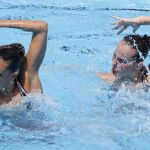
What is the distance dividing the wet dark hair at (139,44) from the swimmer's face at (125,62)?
0.14 ft

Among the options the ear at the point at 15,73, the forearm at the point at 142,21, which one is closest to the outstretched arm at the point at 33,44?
the ear at the point at 15,73

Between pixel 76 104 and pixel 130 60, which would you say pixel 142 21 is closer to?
pixel 130 60

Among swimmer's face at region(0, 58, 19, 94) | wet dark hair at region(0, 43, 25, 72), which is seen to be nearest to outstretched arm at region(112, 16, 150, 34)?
wet dark hair at region(0, 43, 25, 72)

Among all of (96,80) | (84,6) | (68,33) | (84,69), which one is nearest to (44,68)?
(84,69)

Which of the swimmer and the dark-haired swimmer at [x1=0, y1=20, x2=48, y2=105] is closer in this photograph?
the dark-haired swimmer at [x1=0, y1=20, x2=48, y2=105]

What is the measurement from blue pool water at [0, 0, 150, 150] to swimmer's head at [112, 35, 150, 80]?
0.68ft

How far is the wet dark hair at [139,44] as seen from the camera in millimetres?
4371

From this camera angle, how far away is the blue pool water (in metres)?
3.63

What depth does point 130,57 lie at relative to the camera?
4.31 meters

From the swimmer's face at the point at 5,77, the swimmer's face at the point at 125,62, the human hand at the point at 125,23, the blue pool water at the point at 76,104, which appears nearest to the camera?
the swimmer's face at the point at 5,77

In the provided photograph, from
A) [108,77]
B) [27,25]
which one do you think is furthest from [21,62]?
[108,77]

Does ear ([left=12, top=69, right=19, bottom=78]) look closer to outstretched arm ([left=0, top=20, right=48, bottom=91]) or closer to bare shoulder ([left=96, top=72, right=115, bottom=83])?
outstretched arm ([left=0, top=20, right=48, bottom=91])

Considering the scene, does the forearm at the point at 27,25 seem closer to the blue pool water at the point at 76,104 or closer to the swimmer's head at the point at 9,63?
the swimmer's head at the point at 9,63

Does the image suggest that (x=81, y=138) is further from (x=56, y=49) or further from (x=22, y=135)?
(x=56, y=49)
